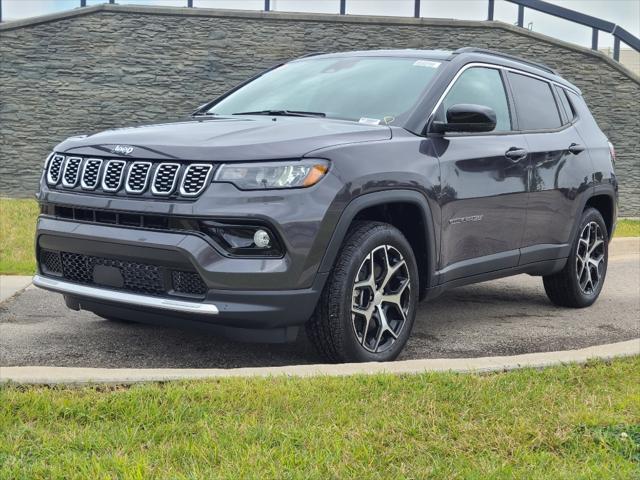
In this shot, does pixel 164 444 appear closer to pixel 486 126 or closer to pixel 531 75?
pixel 486 126

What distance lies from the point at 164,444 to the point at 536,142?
382cm

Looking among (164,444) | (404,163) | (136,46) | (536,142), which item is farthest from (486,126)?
(136,46)

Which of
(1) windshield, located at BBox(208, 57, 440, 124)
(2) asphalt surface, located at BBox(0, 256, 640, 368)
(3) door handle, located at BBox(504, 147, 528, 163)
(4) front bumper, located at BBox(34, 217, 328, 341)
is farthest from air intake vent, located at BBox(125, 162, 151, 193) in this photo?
(3) door handle, located at BBox(504, 147, 528, 163)

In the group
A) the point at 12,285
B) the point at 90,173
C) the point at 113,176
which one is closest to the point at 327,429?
the point at 113,176

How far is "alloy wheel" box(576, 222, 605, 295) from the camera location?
6789 millimetres

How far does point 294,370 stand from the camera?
412 centimetres

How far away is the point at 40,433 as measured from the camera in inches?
127

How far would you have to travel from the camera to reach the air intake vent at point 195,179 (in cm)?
414

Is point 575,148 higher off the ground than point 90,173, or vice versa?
point 90,173

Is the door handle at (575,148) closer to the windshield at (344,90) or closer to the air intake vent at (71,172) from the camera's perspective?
the windshield at (344,90)

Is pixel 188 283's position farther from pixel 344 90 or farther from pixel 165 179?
pixel 344 90

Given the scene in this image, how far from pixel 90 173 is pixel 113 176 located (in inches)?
7.7

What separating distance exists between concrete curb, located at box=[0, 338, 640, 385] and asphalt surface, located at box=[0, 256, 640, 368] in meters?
0.70

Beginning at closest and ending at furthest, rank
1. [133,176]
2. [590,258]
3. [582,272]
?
A: 1. [133,176]
2. [582,272]
3. [590,258]
